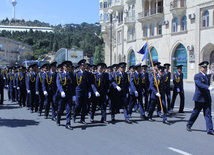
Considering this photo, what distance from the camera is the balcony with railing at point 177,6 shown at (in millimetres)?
31034

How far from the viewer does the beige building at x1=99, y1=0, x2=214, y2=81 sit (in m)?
29.0

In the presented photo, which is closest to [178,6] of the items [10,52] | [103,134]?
[103,134]

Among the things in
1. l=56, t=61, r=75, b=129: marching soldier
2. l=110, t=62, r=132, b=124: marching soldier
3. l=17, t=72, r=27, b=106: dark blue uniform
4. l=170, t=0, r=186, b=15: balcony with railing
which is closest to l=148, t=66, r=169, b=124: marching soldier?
l=110, t=62, r=132, b=124: marching soldier

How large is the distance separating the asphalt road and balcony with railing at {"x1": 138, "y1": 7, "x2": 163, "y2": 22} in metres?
27.8

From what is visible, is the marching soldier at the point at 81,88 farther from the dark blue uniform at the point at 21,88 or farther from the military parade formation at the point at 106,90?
the dark blue uniform at the point at 21,88

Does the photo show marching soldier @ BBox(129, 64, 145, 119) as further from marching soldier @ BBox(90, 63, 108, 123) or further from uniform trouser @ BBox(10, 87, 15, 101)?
uniform trouser @ BBox(10, 87, 15, 101)

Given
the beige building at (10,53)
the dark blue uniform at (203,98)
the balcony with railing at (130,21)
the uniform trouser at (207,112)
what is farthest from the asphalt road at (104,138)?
the beige building at (10,53)

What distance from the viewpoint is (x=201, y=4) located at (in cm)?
2856

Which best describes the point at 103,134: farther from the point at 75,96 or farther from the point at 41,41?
the point at 41,41

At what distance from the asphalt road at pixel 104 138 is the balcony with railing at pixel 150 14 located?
91.2 ft

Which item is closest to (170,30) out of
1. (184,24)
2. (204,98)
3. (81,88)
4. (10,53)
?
(184,24)

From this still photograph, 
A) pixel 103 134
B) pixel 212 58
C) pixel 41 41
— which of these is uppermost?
pixel 41 41

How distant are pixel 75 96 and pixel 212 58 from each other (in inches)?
975

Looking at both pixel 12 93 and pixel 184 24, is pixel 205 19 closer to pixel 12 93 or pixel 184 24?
pixel 184 24
